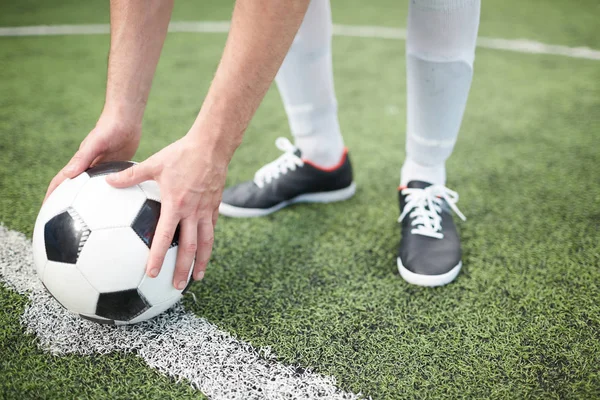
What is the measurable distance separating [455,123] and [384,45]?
2276 mm

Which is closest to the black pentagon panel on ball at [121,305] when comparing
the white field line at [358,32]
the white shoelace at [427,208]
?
the white shoelace at [427,208]

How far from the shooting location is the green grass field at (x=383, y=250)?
1042mm

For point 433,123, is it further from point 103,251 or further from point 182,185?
point 103,251

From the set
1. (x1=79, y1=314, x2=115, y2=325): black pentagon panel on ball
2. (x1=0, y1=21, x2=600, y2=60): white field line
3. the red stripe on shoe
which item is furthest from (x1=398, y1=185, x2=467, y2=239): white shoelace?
(x1=0, y1=21, x2=600, y2=60): white field line

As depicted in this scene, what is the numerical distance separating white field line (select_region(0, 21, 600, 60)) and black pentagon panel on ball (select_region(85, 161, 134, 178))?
2950 mm

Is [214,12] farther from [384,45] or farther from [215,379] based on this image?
[215,379]

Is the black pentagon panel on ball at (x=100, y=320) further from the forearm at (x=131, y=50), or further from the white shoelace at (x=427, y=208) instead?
the white shoelace at (x=427, y=208)

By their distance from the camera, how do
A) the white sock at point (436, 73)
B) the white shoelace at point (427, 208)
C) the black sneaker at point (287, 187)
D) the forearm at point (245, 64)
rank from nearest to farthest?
the forearm at point (245, 64)
the white sock at point (436, 73)
the white shoelace at point (427, 208)
the black sneaker at point (287, 187)

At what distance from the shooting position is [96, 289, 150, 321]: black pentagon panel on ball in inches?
39.3

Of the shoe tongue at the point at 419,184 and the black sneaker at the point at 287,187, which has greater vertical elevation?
the shoe tongue at the point at 419,184

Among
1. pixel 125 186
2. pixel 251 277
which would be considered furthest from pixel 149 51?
pixel 251 277

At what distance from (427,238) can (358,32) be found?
9.09 ft

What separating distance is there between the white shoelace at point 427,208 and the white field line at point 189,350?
1.92 feet

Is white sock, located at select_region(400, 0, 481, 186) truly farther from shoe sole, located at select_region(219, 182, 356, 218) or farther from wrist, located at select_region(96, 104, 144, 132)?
wrist, located at select_region(96, 104, 144, 132)
